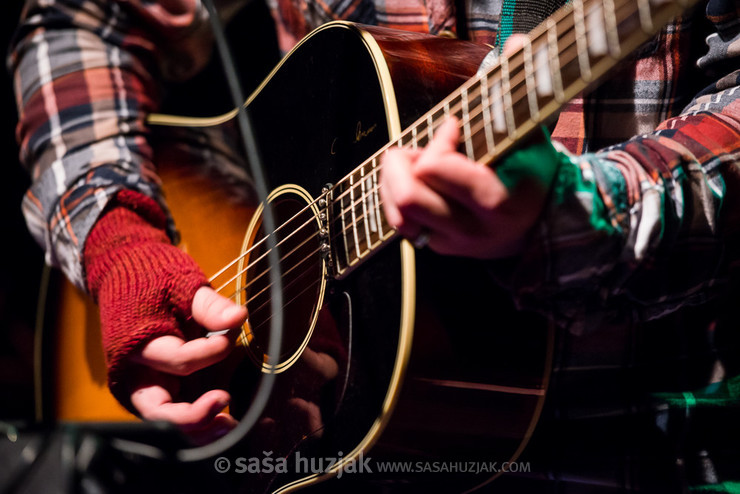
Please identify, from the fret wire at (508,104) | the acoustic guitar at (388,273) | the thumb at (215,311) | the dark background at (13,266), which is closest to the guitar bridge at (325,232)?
the acoustic guitar at (388,273)

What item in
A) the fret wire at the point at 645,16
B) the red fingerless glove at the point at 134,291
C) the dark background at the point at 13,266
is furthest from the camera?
the dark background at the point at 13,266

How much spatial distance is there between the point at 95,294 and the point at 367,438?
44cm

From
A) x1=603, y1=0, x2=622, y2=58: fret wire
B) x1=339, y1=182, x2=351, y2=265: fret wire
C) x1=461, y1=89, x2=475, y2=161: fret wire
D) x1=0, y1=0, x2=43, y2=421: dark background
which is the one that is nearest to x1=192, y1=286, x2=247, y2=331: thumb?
x1=339, y1=182, x2=351, y2=265: fret wire

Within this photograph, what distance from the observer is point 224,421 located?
2.12 ft

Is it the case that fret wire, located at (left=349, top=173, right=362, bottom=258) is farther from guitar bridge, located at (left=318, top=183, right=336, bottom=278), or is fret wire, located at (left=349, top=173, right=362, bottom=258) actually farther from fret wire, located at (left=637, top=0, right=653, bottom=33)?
fret wire, located at (left=637, top=0, right=653, bottom=33)

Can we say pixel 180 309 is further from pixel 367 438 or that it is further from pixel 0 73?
pixel 0 73

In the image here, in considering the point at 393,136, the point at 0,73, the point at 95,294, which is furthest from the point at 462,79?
the point at 0,73

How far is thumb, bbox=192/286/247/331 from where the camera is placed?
60 cm

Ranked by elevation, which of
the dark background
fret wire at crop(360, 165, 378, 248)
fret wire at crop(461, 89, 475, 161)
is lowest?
the dark background

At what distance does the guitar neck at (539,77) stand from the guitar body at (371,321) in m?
0.05

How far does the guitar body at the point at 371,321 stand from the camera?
19.8 inches

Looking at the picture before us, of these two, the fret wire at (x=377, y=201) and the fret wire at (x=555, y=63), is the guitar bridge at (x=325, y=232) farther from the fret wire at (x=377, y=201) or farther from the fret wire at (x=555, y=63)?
the fret wire at (x=555, y=63)

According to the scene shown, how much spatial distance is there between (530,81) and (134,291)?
485 mm

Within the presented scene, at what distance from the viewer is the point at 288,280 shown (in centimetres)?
64
